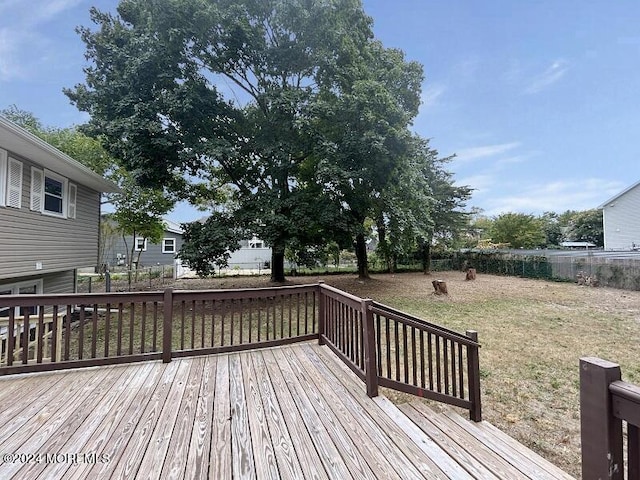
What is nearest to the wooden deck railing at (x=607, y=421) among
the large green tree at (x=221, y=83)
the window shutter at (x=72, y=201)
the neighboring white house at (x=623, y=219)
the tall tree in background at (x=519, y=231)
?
the large green tree at (x=221, y=83)

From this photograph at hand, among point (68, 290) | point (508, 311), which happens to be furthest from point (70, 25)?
point (508, 311)

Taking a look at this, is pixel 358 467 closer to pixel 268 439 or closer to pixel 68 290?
pixel 268 439

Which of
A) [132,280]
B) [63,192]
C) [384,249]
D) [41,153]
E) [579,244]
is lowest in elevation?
[132,280]

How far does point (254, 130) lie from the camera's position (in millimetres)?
10375

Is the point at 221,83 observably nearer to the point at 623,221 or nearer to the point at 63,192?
the point at 63,192

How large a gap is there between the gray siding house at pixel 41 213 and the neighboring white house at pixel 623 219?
2510 cm

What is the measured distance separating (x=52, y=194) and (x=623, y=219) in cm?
2647

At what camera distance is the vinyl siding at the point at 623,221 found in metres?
17.3

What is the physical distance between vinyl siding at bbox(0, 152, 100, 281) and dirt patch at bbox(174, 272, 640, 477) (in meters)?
7.53

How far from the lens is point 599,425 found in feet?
3.90

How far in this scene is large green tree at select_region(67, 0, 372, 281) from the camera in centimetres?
824

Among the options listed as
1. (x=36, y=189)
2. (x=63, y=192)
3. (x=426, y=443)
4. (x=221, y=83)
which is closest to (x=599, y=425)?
(x=426, y=443)

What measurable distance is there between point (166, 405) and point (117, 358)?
1.39 metres

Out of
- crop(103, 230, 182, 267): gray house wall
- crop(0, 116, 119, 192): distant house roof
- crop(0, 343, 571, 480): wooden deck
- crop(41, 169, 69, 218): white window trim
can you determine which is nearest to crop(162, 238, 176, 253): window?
crop(103, 230, 182, 267): gray house wall
